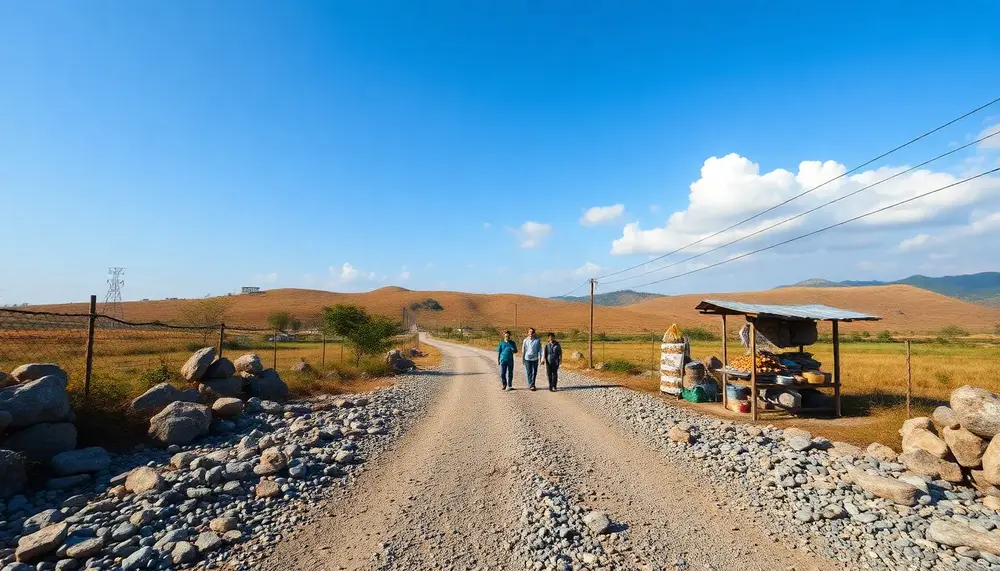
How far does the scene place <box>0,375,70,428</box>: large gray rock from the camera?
6.89m

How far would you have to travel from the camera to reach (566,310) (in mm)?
134625

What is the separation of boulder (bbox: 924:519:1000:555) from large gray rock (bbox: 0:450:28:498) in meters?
11.4

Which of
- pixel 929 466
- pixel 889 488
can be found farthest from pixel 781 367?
pixel 889 488

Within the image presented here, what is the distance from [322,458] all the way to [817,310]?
1434 centimetres

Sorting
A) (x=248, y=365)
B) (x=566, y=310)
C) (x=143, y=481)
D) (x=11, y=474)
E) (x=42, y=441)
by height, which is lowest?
(x=143, y=481)

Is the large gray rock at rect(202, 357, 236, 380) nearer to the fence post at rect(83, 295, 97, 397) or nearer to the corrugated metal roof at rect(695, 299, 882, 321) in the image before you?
the fence post at rect(83, 295, 97, 397)

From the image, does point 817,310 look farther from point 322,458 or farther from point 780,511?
point 322,458

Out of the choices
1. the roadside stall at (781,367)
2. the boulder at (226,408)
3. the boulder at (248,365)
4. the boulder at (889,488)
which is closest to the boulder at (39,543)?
the boulder at (226,408)

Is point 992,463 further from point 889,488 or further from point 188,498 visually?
point 188,498

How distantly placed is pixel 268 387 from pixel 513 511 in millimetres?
9624

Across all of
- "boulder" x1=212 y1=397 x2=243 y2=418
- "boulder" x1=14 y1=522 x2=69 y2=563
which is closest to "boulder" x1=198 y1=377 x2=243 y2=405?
"boulder" x1=212 y1=397 x2=243 y2=418

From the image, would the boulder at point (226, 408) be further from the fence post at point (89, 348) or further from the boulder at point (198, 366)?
the fence post at point (89, 348)

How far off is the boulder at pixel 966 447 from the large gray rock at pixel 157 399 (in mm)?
14119

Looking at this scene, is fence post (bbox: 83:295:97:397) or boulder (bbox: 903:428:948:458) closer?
boulder (bbox: 903:428:948:458)
